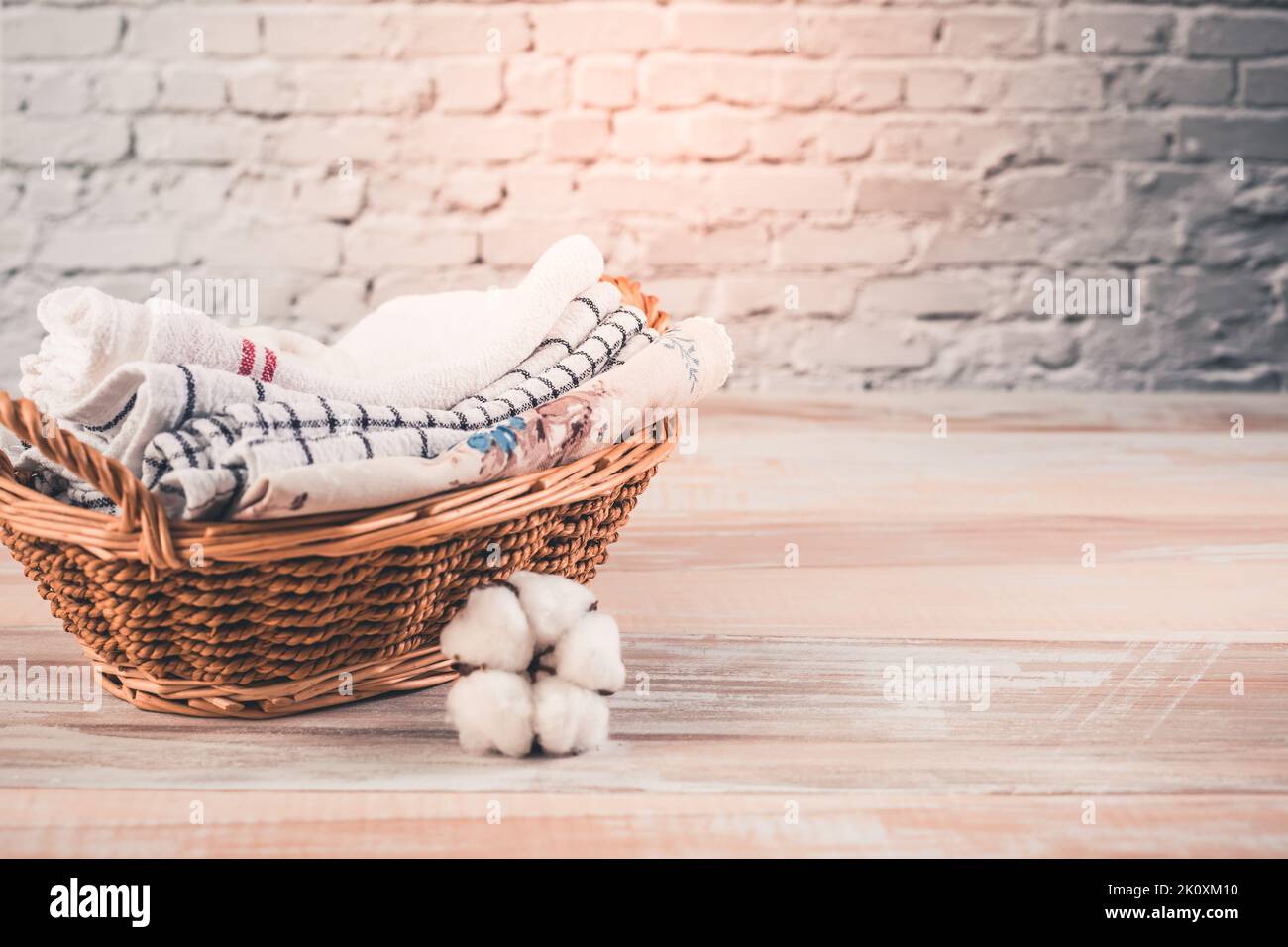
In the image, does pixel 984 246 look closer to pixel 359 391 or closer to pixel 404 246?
pixel 404 246

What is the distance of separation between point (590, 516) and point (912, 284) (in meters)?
1.79

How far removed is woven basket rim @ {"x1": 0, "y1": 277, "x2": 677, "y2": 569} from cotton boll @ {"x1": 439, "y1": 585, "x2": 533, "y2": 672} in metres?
0.05

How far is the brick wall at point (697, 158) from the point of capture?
96.3 inches

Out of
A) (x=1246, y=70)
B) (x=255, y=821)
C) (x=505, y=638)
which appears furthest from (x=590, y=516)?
(x=1246, y=70)

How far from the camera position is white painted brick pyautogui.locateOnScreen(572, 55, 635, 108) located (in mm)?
2430

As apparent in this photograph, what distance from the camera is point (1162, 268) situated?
99.7 inches

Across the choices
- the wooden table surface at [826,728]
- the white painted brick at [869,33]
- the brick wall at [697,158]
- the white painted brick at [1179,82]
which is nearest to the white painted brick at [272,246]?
the brick wall at [697,158]

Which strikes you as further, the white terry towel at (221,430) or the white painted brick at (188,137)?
the white painted brick at (188,137)

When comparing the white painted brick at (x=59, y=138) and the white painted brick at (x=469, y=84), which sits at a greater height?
the white painted brick at (x=469, y=84)

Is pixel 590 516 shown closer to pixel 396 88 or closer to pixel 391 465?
pixel 391 465

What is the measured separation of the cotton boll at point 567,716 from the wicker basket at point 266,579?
10cm

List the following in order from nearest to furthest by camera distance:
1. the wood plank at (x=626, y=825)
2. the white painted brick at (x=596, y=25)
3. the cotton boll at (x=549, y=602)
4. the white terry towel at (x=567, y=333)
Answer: the wood plank at (x=626, y=825)
the cotton boll at (x=549, y=602)
the white terry towel at (x=567, y=333)
the white painted brick at (x=596, y=25)

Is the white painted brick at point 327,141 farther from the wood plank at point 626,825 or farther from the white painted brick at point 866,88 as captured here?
the wood plank at point 626,825

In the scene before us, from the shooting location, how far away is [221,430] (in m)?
0.69
